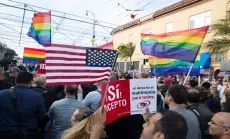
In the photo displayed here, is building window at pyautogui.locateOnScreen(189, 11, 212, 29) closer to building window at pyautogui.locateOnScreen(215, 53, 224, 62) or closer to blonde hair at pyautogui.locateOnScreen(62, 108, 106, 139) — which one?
building window at pyautogui.locateOnScreen(215, 53, 224, 62)

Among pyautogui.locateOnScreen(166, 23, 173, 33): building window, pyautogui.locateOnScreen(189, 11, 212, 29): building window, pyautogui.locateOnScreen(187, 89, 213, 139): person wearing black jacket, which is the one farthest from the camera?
pyautogui.locateOnScreen(166, 23, 173, 33): building window

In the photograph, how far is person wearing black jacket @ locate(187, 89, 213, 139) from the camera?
12.1 feet

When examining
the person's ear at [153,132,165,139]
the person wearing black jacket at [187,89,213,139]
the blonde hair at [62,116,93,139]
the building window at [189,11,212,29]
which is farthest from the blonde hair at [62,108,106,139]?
the building window at [189,11,212,29]

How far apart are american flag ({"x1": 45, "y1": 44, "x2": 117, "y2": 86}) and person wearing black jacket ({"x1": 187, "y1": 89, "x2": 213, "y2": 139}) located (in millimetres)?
1492

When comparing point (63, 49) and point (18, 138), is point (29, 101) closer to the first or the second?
point (18, 138)

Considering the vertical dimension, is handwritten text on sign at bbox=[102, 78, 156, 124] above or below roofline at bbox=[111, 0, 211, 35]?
below

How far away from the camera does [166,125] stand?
194 cm

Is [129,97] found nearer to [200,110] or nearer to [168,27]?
[200,110]

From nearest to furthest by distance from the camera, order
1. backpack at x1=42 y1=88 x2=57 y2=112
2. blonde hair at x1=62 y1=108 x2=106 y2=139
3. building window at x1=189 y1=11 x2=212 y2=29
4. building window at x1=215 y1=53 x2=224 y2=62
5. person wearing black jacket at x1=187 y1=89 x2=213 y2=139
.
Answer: blonde hair at x1=62 y1=108 x2=106 y2=139 < person wearing black jacket at x1=187 y1=89 x2=213 y2=139 < backpack at x1=42 y1=88 x2=57 y2=112 < building window at x1=215 y1=53 x2=224 y2=62 < building window at x1=189 y1=11 x2=212 y2=29

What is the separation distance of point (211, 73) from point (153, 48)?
452 inches

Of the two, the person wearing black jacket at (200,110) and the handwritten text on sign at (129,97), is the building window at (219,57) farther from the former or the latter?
the handwritten text on sign at (129,97)

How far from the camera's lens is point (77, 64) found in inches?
137

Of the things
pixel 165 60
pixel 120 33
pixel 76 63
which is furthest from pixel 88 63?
pixel 120 33

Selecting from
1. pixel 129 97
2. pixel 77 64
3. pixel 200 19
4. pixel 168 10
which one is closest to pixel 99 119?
pixel 129 97
